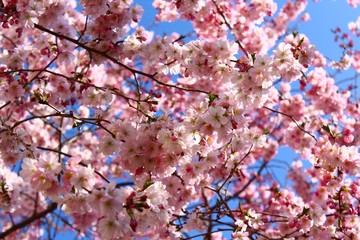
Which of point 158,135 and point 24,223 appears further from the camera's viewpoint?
point 24,223

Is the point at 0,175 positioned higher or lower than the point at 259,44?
lower

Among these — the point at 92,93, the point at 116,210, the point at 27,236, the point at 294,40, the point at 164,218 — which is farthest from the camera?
the point at 27,236

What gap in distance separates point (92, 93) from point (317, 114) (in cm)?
440

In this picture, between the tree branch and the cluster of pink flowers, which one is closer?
the cluster of pink flowers

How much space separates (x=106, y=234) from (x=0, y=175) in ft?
9.40

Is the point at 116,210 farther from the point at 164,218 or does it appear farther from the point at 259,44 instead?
the point at 259,44

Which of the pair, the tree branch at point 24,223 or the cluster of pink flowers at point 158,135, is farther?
the tree branch at point 24,223

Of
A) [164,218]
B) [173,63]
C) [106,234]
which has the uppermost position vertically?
[173,63]

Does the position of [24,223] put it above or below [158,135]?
above

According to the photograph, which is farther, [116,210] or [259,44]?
[259,44]

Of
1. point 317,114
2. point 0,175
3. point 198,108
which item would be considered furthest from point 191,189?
point 317,114

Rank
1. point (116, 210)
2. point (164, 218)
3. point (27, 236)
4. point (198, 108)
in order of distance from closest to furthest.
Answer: point (116, 210) → point (164, 218) → point (198, 108) → point (27, 236)

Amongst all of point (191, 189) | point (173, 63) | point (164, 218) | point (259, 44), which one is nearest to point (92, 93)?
point (173, 63)

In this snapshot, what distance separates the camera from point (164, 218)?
2.77 meters
